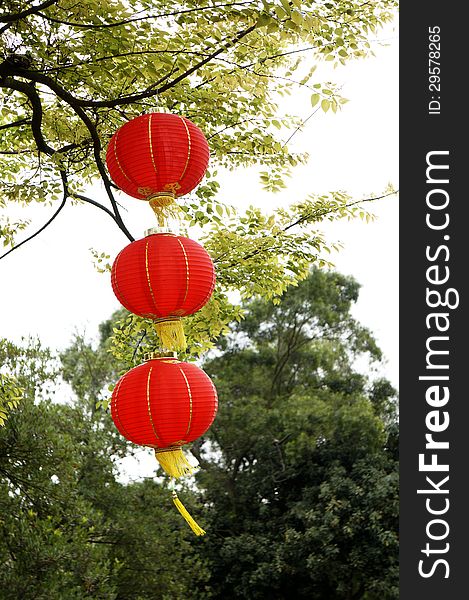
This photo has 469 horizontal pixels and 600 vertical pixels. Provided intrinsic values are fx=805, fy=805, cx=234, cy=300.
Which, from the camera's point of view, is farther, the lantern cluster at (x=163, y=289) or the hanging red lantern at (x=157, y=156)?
the hanging red lantern at (x=157, y=156)

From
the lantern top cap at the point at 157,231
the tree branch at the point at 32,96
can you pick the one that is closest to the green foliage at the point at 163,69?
the tree branch at the point at 32,96

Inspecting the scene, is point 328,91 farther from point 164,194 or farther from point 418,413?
point 418,413

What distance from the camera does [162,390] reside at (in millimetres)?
2697

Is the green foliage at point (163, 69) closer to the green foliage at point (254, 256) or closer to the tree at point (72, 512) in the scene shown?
the green foliage at point (254, 256)

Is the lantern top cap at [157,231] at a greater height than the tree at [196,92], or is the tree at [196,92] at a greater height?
the tree at [196,92]

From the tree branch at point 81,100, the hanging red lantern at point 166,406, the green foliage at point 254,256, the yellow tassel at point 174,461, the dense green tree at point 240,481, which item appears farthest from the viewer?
the dense green tree at point 240,481

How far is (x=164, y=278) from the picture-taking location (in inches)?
108

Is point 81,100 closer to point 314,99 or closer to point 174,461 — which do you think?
point 314,99

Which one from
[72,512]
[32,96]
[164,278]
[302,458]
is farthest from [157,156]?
[302,458]

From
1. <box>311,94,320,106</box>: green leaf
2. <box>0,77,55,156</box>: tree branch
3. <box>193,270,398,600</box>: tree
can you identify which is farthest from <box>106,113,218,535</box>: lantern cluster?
<box>193,270,398,600</box>: tree

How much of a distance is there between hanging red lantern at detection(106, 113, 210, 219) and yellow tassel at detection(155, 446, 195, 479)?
88 cm

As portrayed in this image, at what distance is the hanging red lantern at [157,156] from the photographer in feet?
9.27

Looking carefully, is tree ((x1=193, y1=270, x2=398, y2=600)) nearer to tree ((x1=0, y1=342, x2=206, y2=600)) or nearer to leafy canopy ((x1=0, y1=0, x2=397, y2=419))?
tree ((x1=0, y1=342, x2=206, y2=600))

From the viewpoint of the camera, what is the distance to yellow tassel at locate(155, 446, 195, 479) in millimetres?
2807
